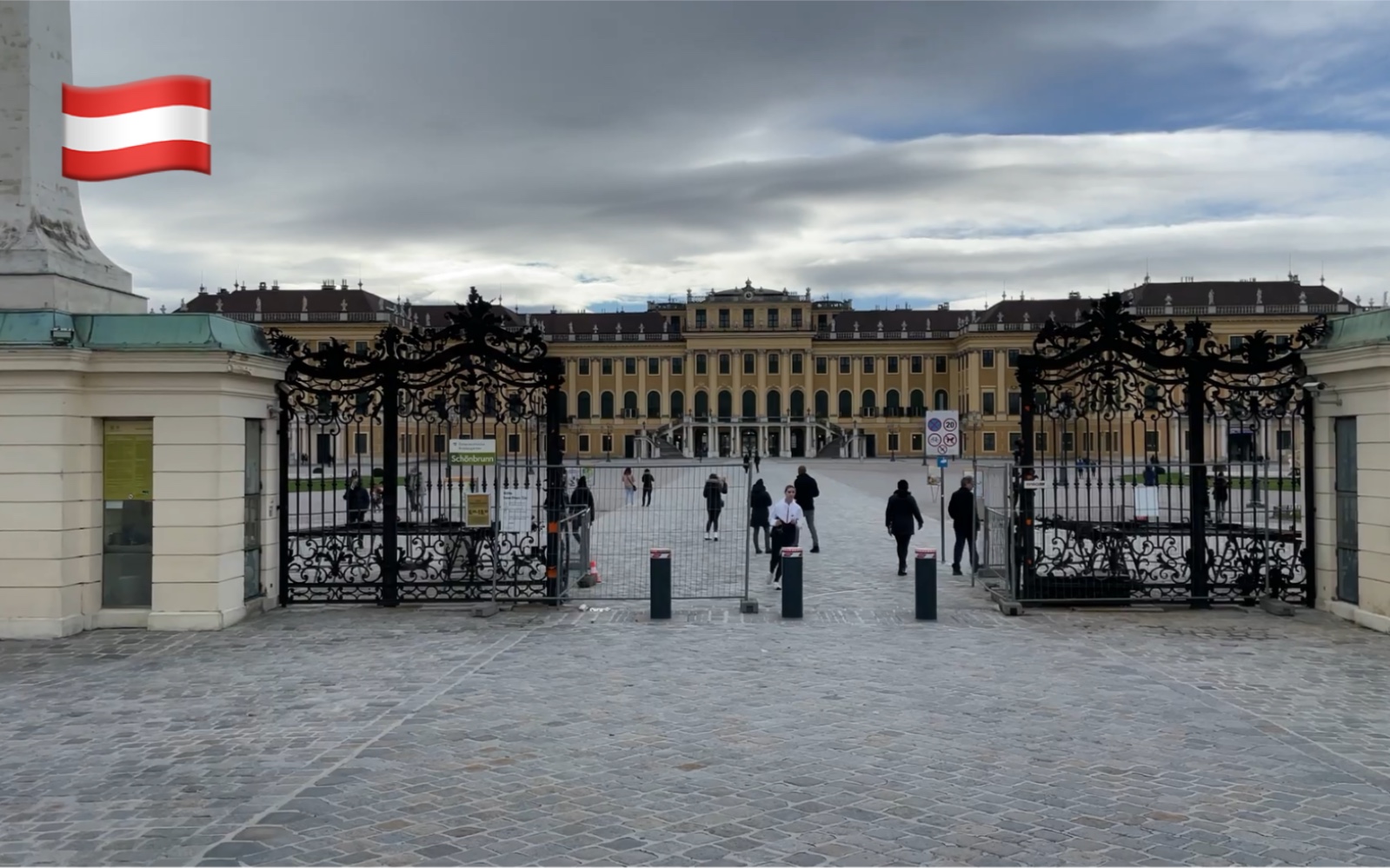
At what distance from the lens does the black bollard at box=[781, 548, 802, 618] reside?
41.0ft

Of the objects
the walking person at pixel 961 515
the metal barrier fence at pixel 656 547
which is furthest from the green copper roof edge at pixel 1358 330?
the metal barrier fence at pixel 656 547

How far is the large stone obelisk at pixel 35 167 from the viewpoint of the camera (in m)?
11.6

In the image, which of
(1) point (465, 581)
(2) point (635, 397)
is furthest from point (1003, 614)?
(2) point (635, 397)

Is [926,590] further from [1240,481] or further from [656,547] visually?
[656,547]

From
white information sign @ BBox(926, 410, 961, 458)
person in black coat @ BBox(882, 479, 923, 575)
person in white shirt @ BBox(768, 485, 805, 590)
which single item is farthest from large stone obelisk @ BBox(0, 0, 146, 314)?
white information sign @ BBox(926, 410, 961, 458)

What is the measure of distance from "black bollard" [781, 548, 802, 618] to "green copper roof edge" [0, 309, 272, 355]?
626 centimetres

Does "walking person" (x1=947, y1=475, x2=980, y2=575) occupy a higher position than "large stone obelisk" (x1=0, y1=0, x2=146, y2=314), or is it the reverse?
"large stone obelisk" (x1=0, y1=0, x2=146, y2=314)

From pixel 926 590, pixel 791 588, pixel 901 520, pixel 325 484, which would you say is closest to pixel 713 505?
pixel 901 520

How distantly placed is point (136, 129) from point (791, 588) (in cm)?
827

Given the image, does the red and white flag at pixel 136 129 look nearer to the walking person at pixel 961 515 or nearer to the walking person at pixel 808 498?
the walking person at pixel 961 515

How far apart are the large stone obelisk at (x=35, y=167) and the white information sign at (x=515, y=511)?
16.0 ft

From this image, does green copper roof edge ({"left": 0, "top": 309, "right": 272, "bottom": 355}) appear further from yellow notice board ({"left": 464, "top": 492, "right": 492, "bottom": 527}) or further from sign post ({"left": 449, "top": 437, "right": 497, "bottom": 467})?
yellow notice board ({"left": 464, "top": 492, "right": 492, "bottom": 527})

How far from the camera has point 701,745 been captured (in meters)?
7.26

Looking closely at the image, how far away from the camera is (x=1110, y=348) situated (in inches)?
520
